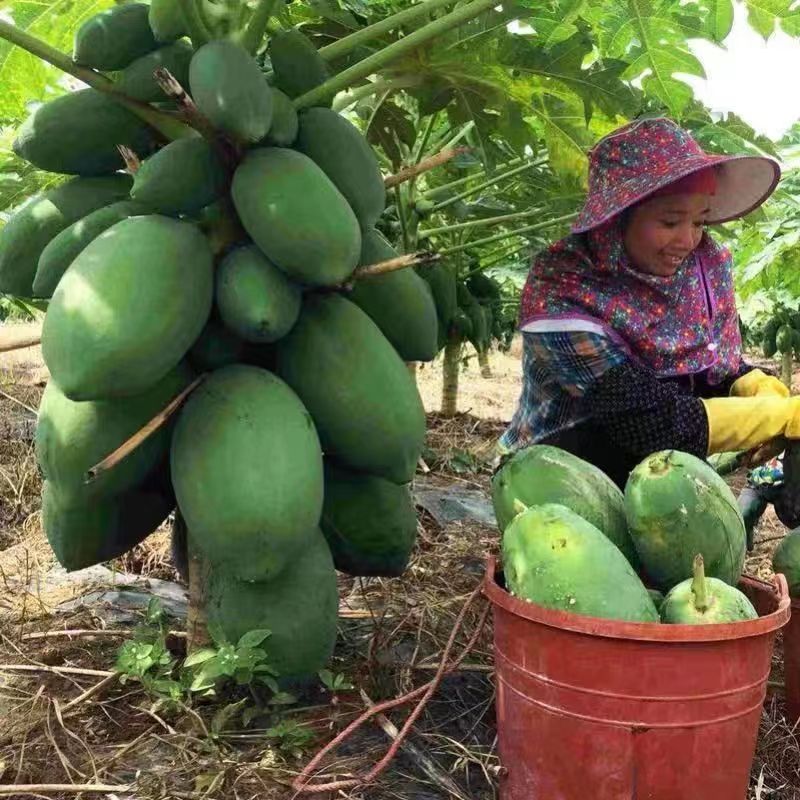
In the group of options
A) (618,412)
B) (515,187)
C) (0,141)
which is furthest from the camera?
(515,187)

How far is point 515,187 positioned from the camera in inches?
169

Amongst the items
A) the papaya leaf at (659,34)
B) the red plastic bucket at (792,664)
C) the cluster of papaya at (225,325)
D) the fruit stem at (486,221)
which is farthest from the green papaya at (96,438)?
the fruit stem at (486,221)

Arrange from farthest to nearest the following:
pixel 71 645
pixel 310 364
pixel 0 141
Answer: pixel 0 141
pixel 71 645
pixel 310 364

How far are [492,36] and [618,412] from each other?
85cm

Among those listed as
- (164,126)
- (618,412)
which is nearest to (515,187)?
(618,412)

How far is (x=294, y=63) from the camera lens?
5.53 ft

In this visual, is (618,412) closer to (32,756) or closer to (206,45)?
(206,45)

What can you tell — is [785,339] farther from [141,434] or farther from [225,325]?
[141,434]

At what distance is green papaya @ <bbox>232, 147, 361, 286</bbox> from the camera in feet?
4.74

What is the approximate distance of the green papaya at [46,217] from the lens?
170 cm

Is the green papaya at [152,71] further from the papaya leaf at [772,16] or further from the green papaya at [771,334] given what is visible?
the green papaya at [771,334]

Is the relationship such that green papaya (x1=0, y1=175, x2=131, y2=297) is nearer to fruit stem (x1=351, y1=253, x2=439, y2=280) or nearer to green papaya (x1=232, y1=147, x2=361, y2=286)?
green papaya (x1=232, y1=147, x2=361, y2=286)

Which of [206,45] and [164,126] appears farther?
[164,126]

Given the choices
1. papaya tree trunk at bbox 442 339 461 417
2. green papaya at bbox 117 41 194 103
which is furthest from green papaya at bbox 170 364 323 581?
papaya tree trunk at bbox 442 339 461 417
